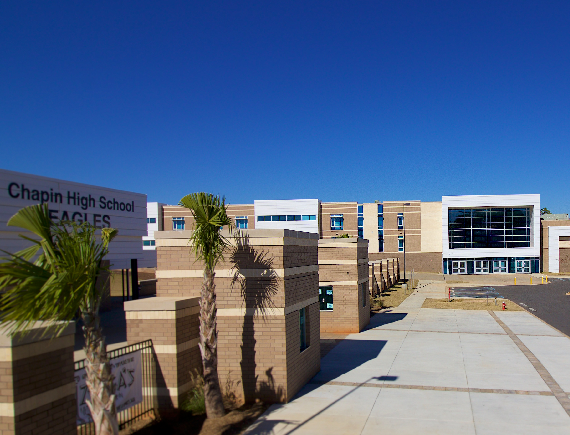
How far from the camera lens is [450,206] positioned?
73000mm

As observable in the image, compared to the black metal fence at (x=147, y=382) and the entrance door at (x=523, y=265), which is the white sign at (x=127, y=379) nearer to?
the black metal fence at (x=147, y=382)

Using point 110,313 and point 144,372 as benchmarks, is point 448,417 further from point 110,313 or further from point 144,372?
point 110,313

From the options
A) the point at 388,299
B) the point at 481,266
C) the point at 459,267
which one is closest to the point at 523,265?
the point at 481,266

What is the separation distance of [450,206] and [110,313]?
56448 millimetres

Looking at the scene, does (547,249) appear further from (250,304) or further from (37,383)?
(37,383)

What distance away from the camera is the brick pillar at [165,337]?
10680mm

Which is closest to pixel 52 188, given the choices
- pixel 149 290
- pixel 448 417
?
pixel 448 417

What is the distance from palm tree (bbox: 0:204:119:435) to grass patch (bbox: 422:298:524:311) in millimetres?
27724

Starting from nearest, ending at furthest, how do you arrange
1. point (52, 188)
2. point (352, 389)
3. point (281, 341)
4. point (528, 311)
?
point (281, 341)
point (352, 389)
point (52, 188)
point (528, 311)

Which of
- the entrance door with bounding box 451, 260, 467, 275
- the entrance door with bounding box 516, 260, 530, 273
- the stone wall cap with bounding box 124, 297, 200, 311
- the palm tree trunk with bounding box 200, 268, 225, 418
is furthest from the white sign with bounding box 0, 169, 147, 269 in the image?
the entrance door with bounding box 516, 260, 530, 273

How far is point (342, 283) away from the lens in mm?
22359

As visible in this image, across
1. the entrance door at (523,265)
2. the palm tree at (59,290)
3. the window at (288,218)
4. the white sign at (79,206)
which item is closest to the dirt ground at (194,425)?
the palm tree at (59,290)

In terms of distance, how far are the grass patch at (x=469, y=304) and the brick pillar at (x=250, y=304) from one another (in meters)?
22.3

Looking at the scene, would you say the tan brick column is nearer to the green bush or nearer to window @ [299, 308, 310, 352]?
window @ [299, 308, 310, 352]
